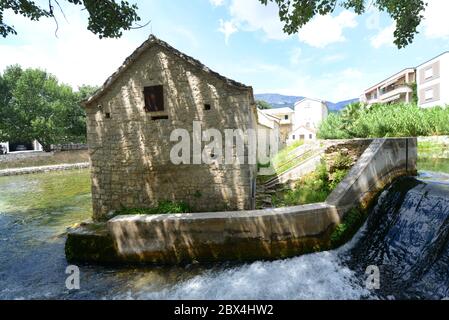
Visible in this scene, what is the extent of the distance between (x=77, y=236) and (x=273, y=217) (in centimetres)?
510

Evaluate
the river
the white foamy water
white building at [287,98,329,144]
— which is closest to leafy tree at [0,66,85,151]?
the river

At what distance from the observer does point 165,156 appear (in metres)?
8.41

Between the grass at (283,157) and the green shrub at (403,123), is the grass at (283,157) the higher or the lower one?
the lower one

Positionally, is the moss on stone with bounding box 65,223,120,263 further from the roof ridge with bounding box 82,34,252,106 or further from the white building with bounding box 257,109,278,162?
the white building with bounding box 257,109,278,162

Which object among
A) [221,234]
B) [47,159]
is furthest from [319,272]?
[47,159]

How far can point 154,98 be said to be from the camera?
835 cm

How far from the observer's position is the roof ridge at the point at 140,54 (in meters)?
7.77

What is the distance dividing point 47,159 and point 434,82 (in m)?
50.2

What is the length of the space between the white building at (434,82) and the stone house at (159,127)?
1222 inches
